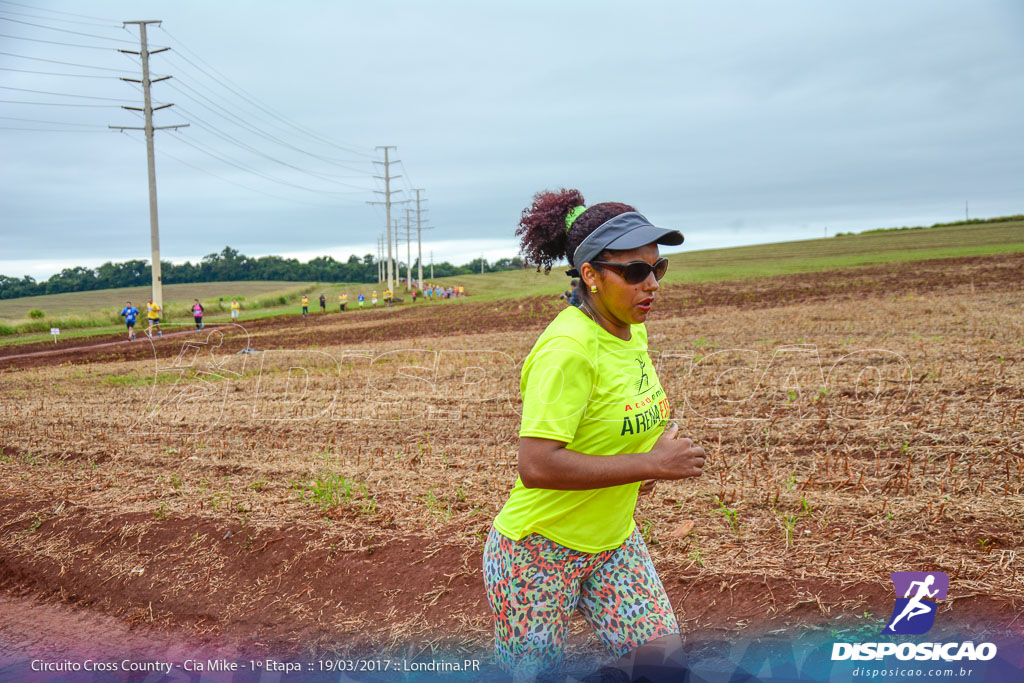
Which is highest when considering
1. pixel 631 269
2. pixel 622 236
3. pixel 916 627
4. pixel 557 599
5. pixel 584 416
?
pixel 622 236

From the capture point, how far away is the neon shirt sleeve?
96.0 inches

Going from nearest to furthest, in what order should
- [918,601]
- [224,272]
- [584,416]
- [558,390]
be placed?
[558,390], [584,416], [918,601], [224,272]

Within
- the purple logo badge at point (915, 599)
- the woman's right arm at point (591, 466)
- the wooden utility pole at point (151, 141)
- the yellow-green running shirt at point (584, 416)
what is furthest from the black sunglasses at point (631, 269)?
the wooden utility pole at point (151, 141)

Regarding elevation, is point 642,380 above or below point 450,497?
above

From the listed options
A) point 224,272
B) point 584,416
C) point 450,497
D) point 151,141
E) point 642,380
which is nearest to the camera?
point 584,416

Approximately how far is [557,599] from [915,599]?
7.92 feet

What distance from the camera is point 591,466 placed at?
8.20 ft

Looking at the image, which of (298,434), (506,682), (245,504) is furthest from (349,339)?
(506,682)

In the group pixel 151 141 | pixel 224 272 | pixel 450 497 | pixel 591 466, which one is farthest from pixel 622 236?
pixel 224 272

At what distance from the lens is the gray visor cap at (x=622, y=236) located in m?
2.65

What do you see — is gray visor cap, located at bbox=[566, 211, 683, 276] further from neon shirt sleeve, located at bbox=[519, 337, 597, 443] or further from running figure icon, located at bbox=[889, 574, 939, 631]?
running figure icon, located at bbox=[889, 574, 939, 631]

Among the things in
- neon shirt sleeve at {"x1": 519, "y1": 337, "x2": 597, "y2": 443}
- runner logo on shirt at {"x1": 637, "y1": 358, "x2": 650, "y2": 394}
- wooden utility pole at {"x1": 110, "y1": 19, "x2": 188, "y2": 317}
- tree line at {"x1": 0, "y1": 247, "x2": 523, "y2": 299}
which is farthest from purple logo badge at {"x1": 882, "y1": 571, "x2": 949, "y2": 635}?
tree line at {"x1": 0, "y1": 247, "x2": 523, "y2": 299}

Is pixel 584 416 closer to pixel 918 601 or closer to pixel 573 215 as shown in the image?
pixel 573 215

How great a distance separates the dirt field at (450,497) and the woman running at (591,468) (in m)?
1.69
